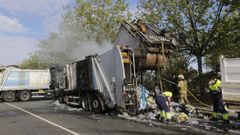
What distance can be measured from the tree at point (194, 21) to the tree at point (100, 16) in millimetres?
7149

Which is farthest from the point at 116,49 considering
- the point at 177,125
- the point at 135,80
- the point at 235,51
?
the point at 235,51

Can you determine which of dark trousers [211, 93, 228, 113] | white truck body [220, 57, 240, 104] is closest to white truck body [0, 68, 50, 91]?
dark trousers [211, 93, 228, 113]

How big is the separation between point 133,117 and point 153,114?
709 mm

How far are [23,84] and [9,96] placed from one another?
4.35 ft

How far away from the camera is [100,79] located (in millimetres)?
13195

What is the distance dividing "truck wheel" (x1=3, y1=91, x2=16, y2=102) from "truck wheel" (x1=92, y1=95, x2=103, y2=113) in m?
12.5

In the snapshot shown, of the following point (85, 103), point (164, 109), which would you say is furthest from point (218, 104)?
point (85, 103)

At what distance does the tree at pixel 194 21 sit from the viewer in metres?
15.8

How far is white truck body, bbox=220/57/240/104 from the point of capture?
27.6 feet

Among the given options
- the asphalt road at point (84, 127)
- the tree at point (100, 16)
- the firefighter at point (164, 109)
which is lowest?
the asphalt road at point (84, 127)

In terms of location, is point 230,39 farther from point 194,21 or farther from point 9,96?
point 9,96

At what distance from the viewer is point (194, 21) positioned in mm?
16344

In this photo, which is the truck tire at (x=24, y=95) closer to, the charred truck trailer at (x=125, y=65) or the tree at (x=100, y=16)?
the tree at (x=100, y=16)

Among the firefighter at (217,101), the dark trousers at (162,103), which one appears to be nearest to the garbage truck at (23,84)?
the dark trousers at (162,103)
